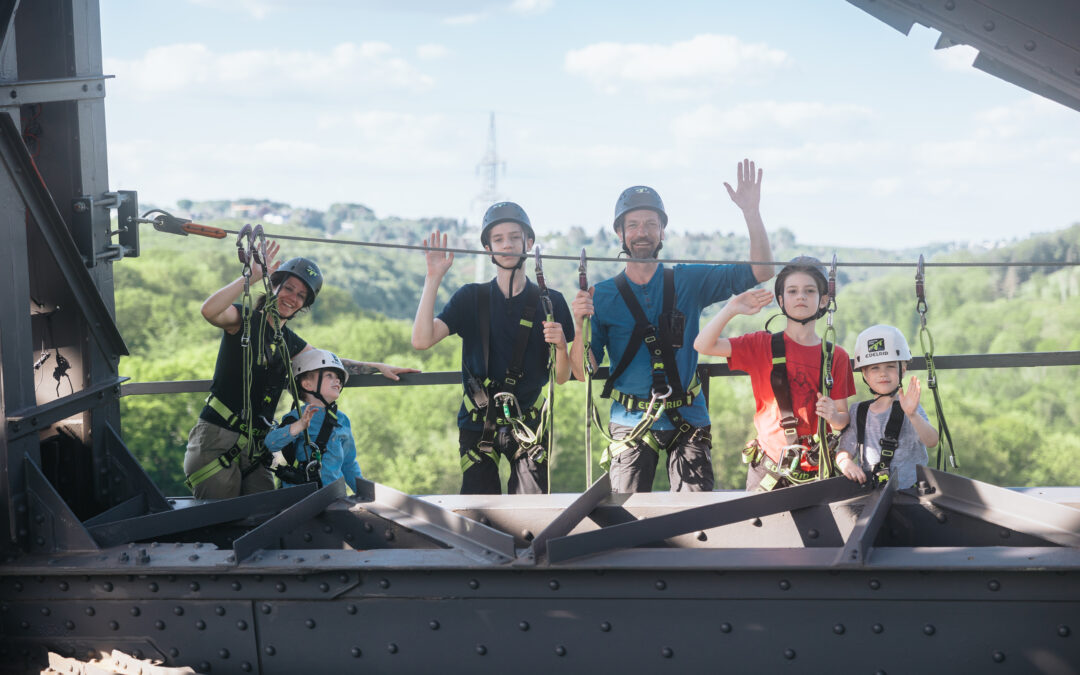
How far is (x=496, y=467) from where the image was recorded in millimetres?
4852

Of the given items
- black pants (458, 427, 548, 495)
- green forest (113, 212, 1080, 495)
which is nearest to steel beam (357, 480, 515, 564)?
black pants (458, 427, 548, 495)

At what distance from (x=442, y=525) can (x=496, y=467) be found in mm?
1194

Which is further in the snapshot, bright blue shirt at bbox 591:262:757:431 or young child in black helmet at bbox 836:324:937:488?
bright blue shirt at bbox 591:262:757:431

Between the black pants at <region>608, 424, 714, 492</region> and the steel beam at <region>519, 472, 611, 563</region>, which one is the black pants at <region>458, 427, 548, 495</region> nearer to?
the black pants at <region>608, 424, 714, 492</region>

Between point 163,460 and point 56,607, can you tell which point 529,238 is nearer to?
point 56,607

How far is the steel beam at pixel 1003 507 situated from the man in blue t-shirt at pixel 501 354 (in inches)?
68.9

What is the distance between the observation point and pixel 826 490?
372 cm

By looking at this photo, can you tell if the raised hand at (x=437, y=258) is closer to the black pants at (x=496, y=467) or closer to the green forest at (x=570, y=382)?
the black pants at (x=496, y=467)

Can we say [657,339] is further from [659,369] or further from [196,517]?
[196,517]

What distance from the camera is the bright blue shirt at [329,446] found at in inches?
172

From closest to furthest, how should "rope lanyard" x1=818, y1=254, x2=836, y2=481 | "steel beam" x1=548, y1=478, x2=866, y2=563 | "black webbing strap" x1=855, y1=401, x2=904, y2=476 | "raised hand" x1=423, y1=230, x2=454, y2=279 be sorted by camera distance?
"steel beam" x1=548, y1=478, x2=866, y2=563
"rope lanyard" x1=818, y1=254, x2=836, y2=481
"black webbing strap" x1=855, y1=401, x2=904, y2=476
"raised hand" x1=423, y1=230, x2=454, y2=279

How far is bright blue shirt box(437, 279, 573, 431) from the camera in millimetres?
4770

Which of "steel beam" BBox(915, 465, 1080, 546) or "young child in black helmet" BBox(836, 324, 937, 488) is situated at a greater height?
"young child in black helmet" BBox(836, 324, 937, 488)

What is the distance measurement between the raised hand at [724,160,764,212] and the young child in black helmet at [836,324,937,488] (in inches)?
32.3
